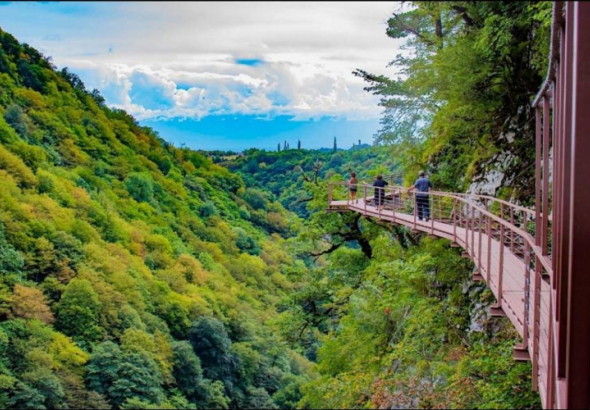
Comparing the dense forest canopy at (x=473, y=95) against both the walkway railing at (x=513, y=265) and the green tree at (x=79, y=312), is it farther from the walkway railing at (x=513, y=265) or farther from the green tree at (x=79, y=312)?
the green tree at (x=79, y=312)

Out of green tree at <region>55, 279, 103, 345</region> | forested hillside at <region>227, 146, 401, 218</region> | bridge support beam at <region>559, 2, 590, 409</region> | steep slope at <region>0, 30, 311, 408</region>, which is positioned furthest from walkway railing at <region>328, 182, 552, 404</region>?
forested hillside at <region>227, 146, 401, 218</region>

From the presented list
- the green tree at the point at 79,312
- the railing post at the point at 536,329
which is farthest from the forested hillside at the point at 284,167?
the railing post at the point at 536,329

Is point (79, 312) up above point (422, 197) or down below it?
below

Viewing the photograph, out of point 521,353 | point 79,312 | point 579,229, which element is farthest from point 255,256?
point 579,229

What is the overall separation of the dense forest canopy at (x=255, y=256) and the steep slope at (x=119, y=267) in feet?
0.58

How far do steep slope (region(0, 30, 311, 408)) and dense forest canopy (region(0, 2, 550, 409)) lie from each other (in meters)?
0.18

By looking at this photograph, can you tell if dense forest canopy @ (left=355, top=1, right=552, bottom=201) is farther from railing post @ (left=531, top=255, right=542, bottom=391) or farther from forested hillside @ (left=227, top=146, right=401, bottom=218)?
forested hillside @ (left=227, top=146, right=401, bottom=218)

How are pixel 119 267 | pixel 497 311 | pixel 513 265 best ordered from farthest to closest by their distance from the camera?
pixel 119 267 < pixel 513 265 < pixel 497 311

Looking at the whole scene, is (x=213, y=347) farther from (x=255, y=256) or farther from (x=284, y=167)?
(x=284, y=167)

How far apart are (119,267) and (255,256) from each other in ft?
56.1

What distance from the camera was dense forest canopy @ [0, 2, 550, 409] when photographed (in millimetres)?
11578

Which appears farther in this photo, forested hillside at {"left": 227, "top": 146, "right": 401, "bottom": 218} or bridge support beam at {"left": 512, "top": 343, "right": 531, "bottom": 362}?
forested hillside at {"left": 227, "top": 146, "right": 401, "bottom": 218}

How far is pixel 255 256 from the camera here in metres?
66.4

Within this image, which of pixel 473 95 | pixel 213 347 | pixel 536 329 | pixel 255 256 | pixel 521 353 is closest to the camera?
pixel 536 329
